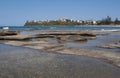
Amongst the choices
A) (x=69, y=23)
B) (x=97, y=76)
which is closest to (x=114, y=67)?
(x=97, y=76)

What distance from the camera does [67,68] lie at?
9.25 m

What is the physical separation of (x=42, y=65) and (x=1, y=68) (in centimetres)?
169

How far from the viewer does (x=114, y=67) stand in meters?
9.47

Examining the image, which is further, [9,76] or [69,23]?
[69,23]

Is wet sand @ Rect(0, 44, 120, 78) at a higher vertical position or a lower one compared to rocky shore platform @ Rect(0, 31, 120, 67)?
higher

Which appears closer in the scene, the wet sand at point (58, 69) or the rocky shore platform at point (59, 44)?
the wet sand at point (58, 69)

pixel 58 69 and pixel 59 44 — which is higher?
pixel 58 69

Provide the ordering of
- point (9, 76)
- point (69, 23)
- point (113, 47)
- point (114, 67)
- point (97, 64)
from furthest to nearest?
point (69, 23) → point (113, 47) → point (97, 64) → point (114, 67) → point (9, 76)

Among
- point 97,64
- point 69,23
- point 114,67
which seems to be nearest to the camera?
point 114,67

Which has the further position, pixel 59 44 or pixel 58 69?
pixel 59 44

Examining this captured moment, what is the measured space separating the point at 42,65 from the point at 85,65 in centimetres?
182

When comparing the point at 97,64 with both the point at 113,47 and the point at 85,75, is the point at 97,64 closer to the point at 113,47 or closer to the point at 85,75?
the point at 85,75

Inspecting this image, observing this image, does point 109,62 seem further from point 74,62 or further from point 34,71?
point 34,71

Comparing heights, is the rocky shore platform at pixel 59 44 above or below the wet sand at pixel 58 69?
below
